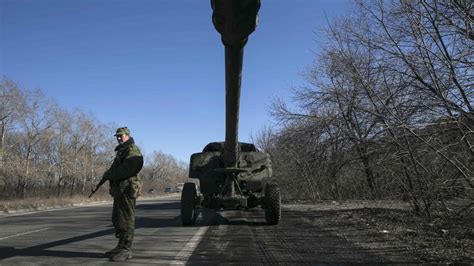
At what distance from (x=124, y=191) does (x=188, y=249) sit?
63.6 inches

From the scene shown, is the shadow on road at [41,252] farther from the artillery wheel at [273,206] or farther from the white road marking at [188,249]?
the artillery wheel at [273,206]

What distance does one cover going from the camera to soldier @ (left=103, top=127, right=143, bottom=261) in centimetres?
790

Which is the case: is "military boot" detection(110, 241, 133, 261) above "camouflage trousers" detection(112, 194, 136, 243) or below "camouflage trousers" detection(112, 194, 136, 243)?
below

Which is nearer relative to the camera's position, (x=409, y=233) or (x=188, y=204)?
(x=409, y=233)

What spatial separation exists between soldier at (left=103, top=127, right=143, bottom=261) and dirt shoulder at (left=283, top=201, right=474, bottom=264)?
4.04m

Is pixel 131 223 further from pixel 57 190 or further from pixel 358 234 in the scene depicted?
pixel 57 190

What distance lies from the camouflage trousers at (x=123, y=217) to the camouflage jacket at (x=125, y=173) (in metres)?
0.11

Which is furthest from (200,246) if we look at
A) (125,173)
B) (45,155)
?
(45,155)

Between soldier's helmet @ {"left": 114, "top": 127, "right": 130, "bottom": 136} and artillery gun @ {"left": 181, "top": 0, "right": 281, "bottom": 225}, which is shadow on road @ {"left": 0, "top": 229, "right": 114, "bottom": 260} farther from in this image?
artillery gun @ {"left": 181, "top": 0, "right": 281, "bottom": 225}

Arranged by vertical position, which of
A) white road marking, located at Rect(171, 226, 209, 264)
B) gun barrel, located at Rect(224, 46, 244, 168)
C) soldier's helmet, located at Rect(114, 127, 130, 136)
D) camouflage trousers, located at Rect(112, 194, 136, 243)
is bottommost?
white road marking, located at Rect(171, 226, 209, 264)

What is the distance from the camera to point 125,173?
8023 millimetres

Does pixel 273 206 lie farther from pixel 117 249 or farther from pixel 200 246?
pixel 117 249

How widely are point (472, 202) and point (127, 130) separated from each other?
642cm

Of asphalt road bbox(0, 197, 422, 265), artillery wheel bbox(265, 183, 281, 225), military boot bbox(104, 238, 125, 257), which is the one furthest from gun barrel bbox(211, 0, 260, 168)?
military boot bbox(104, 238, 125, 257)
